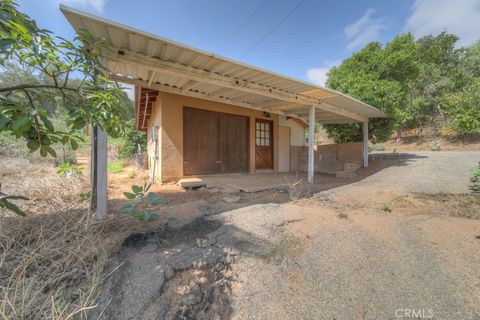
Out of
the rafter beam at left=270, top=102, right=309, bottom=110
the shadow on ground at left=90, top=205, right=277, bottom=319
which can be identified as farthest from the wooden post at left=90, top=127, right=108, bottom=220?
the rafter beam at left=270, top=102, right=309, bottom=110

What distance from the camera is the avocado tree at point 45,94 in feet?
2.96

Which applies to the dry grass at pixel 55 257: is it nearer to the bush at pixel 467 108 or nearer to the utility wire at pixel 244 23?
the utility wire at pixel 244 23

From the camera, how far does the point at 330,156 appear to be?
8.33 m

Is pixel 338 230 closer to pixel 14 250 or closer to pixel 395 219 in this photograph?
pixel 395 219

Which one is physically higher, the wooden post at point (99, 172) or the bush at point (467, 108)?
the bush at point (467, 108)

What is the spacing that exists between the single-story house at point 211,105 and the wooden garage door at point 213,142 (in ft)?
0.10

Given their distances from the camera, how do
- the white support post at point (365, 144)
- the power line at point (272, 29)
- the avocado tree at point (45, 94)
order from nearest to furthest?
the avocado tree at point (45, 94)
the power line at point (272, 29)
the white support post at point (365, 144)

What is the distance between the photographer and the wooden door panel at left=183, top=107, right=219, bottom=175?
593 centimetres

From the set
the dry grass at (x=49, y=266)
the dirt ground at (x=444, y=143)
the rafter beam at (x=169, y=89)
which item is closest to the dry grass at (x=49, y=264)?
the dry grass at (x=49, y=266)

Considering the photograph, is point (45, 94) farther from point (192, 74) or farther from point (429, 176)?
point (429, 176)

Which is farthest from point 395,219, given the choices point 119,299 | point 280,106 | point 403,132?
point 403,132

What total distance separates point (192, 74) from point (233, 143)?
345 cm

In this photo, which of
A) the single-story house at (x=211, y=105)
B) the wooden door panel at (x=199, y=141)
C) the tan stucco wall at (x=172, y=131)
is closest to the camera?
the single-story house at (x=211, y=105)

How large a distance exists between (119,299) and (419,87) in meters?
22.5
